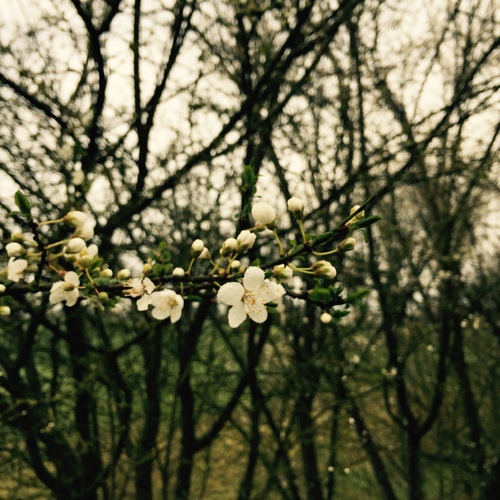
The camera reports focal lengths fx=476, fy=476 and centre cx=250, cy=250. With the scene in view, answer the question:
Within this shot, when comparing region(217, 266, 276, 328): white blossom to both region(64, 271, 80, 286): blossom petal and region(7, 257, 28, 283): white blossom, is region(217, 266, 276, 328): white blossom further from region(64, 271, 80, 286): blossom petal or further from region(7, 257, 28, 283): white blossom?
region(7, 257, 28, 283): white blossom

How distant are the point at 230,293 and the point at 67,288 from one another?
0.47 meters

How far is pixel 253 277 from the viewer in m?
1.15

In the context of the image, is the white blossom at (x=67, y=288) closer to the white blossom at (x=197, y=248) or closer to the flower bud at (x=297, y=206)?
the white blossom at (x=197, y=248)

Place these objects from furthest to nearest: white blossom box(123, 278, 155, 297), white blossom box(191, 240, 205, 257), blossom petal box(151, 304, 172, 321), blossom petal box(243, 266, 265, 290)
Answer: blossom petal box(151, 304, 172, 321)
white blossom box(191, 240, 205, 257)
white blossom box(123, 278, 155, 297)
blossom petal box(243, 266, 265, 290)

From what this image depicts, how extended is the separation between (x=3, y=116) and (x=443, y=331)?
423cm

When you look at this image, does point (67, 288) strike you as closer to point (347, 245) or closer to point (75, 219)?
point (75, 219)

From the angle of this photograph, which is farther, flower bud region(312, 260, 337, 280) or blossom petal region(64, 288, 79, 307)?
blossom petal region(64, 288, 79, 307)

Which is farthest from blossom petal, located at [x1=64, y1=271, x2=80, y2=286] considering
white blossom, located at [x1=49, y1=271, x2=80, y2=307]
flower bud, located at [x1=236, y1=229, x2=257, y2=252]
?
flower bud, located at [x1=236, y1=229, x2=257, y2=252]

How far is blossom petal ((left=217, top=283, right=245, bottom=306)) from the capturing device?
1.19 metres

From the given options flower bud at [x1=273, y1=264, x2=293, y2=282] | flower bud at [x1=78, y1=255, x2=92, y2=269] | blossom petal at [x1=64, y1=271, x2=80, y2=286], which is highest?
flower bud at [x1=78, y1=255, x2=92, y2=269]

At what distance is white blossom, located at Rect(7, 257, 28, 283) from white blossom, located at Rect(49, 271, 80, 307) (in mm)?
115

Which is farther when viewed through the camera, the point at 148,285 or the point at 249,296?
the point at 249,296

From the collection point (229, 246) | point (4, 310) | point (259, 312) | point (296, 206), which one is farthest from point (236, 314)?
point (4, 310)

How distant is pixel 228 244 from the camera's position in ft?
4.10
